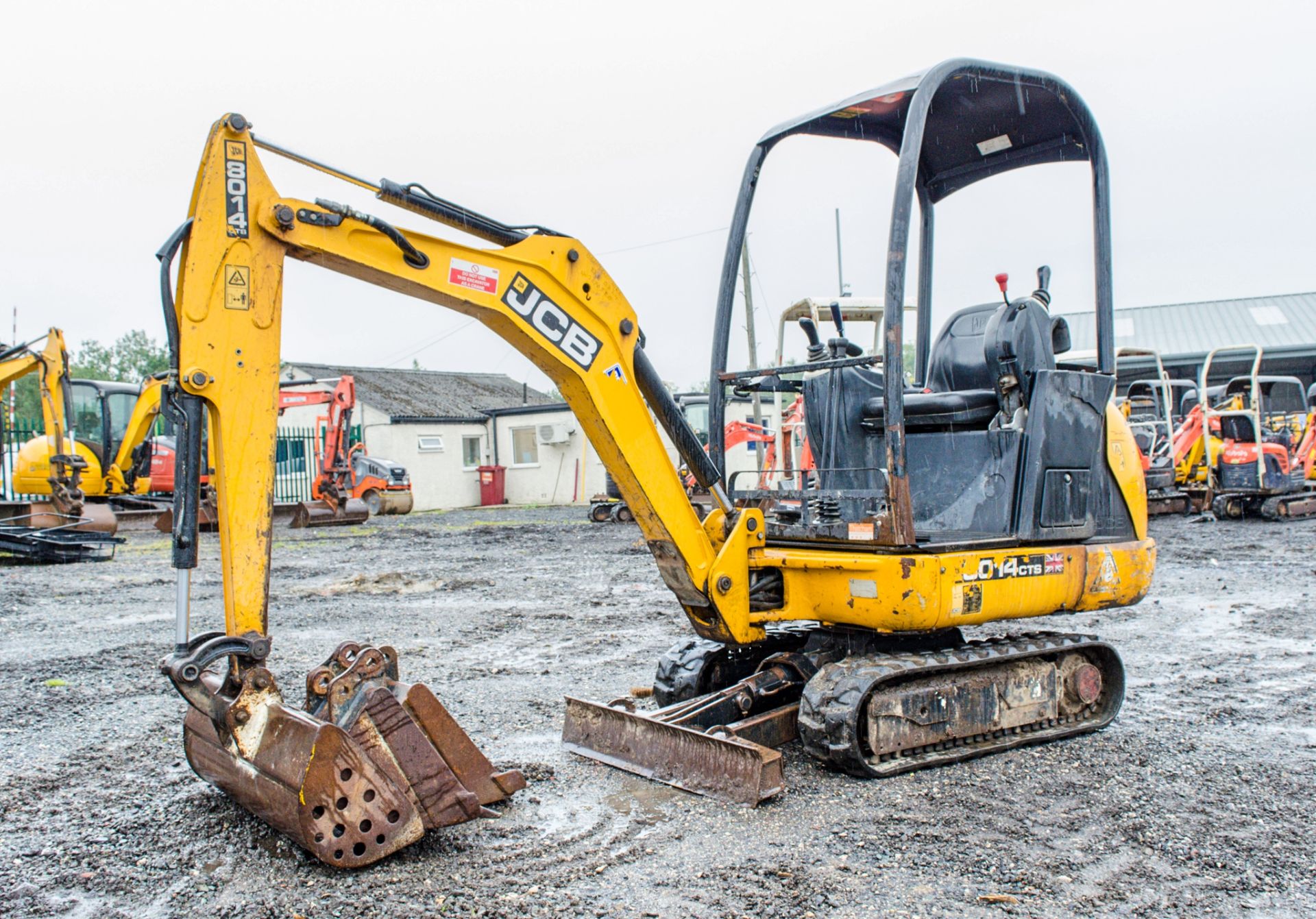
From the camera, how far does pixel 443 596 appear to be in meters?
10.5

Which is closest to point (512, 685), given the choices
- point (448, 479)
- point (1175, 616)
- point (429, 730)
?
point (429, 730)

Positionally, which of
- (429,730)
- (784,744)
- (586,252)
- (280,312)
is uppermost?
(586,252)

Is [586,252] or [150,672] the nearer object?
[586,252]

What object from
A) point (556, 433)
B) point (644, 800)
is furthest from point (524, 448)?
point (644, 800)

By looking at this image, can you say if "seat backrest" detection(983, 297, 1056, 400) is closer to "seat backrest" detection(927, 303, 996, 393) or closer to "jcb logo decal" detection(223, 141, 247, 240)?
"seat backrest" detection(927, 303, 996, 393)

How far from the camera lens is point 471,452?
31828mm

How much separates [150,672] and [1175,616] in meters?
7.43

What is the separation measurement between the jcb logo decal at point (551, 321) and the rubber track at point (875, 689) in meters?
1.68

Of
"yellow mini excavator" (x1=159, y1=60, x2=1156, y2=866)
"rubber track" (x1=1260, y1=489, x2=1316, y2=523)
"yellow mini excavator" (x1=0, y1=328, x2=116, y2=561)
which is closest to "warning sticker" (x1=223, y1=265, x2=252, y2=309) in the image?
"yellow mini excavator" (x1=159, y1=60, x2=1156, y2=866)

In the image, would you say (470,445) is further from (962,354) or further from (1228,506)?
(962,354)

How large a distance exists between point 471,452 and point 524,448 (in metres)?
1.68

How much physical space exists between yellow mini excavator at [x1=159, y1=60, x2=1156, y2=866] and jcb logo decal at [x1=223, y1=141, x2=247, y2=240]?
1cm

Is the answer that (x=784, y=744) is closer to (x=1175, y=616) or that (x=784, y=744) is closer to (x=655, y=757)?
(x=655, y=757)

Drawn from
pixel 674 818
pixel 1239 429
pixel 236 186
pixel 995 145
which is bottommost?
pixel 674 818
